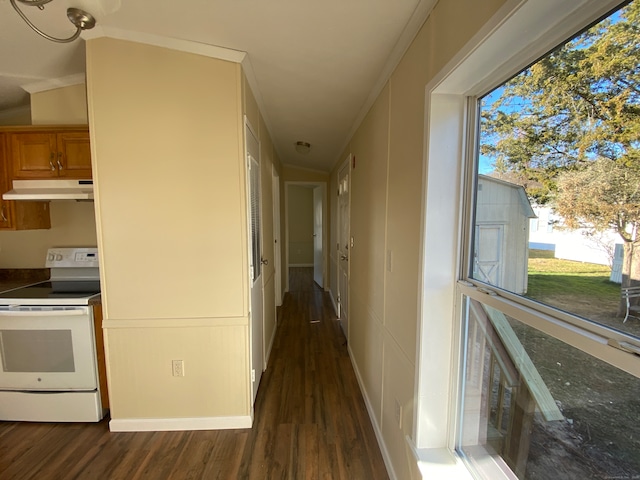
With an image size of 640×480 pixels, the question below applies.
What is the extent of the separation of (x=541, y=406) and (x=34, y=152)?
3.29 metres

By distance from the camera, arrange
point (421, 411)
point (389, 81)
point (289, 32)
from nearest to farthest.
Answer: point (421, 411) < point (289, 32) < point (389, 81)

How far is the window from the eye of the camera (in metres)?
0.60

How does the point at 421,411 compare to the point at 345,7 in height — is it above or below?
A: below

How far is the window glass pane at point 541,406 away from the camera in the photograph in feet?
2.03

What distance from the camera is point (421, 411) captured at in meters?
1.23

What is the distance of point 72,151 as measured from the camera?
6.84ft

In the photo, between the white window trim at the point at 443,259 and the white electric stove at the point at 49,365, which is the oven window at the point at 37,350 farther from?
the white window trim at the point at 443,259

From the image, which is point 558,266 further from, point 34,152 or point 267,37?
point 34,152

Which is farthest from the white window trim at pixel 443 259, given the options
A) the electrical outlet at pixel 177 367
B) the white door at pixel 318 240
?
the white door at pixel 318 240

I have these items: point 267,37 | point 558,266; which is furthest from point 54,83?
point 558,266

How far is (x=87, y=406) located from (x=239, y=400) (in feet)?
3.50

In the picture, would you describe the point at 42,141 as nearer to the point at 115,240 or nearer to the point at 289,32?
the point at 115,240

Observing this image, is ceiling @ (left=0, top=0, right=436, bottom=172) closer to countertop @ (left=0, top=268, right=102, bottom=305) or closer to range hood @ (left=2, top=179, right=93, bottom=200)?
range hood @ (left=2, top=179, right=93, bottom=200)

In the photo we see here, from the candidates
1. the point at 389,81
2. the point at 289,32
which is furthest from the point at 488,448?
the point at 289,32
